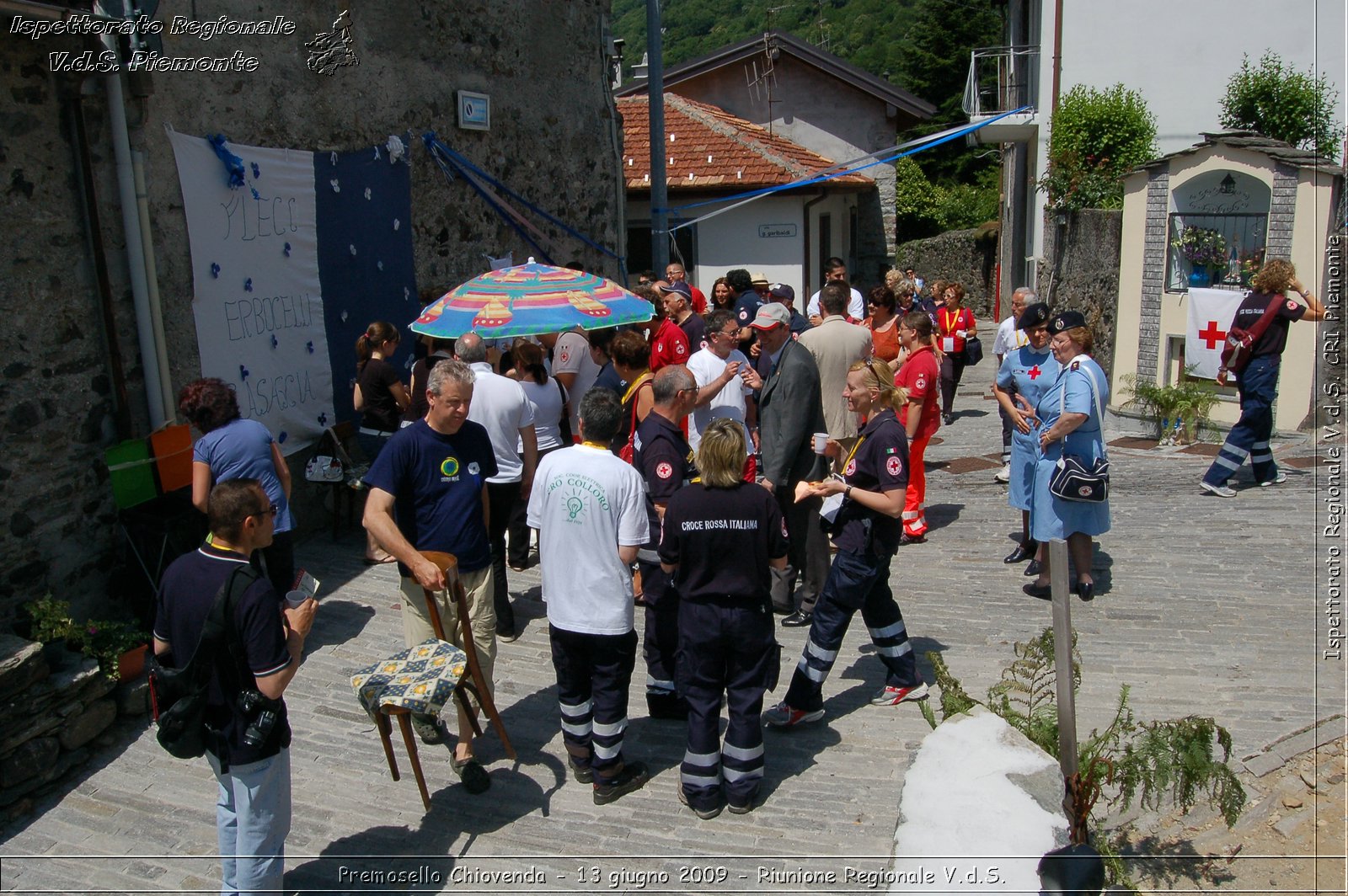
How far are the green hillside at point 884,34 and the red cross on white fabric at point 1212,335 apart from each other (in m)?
16.4

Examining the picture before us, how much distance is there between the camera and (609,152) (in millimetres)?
13312

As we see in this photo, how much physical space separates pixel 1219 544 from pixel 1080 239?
8.56 m

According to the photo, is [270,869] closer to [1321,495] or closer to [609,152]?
[1321,495]

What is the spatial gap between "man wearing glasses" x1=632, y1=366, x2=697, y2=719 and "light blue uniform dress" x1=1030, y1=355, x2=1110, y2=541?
8.22 ft

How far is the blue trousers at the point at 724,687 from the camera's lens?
447 cm

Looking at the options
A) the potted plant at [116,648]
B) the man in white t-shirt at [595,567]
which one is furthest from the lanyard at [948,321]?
the potted plant at [116,648]

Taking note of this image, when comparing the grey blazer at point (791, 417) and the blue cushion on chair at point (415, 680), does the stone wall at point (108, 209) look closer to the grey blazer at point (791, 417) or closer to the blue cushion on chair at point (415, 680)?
the blue cushion on chair at point (415, 680)

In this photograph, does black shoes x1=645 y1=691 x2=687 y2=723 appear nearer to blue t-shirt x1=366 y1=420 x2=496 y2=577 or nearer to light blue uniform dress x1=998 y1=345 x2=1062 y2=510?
blue t-shirt x1=366 y1=420 x2=496 y2=577

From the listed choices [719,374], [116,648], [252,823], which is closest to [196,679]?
[252,823]

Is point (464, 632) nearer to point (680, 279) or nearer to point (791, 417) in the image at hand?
point (791, 417)

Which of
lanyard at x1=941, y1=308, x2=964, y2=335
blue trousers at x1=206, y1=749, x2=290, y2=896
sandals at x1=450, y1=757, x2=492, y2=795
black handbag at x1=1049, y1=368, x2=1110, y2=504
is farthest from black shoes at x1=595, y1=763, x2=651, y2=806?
lanyard at x1=941, y1=308, x2=964, y2=335

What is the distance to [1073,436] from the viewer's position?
666 centimetres

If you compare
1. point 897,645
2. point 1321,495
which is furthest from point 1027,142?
point 897,645

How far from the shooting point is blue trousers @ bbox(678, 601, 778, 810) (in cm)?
447
